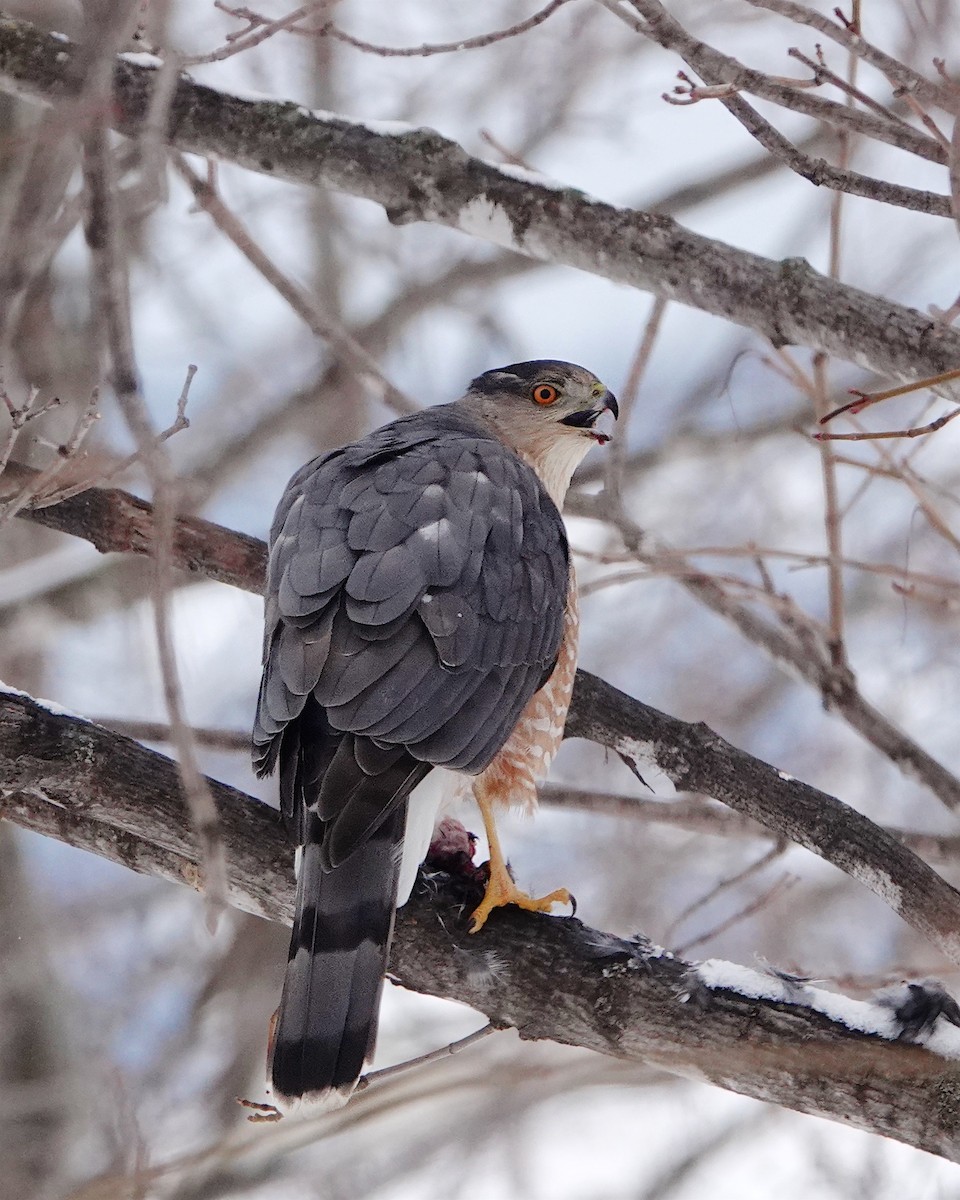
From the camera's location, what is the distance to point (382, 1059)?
7.77 meters

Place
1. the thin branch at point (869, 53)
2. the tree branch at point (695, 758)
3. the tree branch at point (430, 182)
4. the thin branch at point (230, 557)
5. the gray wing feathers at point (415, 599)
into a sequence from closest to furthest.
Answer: the thin branch at point (869, 53), the gray wing feathers at point (415, 599), the tree branch at point (695, 758), the tree branch at point (430, 182), the thin branch at point (230, 557)

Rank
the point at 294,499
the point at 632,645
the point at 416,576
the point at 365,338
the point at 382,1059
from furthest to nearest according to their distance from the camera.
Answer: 1. the point at 632,645
2. the point at 365,338
3. the point at 382,1059
4. the point at 294,499
5. the point at 416,576

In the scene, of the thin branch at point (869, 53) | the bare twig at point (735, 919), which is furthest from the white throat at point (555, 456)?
the thin branch at point (869, 53)

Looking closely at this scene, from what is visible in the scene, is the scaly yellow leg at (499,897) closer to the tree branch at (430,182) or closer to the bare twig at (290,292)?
the tree branch at (430,182)

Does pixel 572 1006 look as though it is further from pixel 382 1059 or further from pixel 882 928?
pixel 882 928

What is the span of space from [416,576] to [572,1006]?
1078 millimetres

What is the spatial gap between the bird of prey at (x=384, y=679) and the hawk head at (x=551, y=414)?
54cm

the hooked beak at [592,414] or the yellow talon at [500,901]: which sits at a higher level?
the hooked beak at [592,414]

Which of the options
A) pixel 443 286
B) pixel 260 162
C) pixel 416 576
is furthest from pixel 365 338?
pixel 416 576

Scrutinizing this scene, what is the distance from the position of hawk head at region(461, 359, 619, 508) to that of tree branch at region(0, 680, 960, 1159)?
189 centimetres

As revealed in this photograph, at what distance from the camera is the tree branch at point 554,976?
2799 millimetres

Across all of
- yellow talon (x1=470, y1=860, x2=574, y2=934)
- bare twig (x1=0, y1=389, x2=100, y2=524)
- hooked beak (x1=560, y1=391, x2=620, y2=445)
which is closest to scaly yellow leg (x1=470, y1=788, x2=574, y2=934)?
yellow talon (x1=470, y1=860, x2=574, y2=934)

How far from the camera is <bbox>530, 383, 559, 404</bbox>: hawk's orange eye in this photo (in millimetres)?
4832

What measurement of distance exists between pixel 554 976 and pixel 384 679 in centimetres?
78
